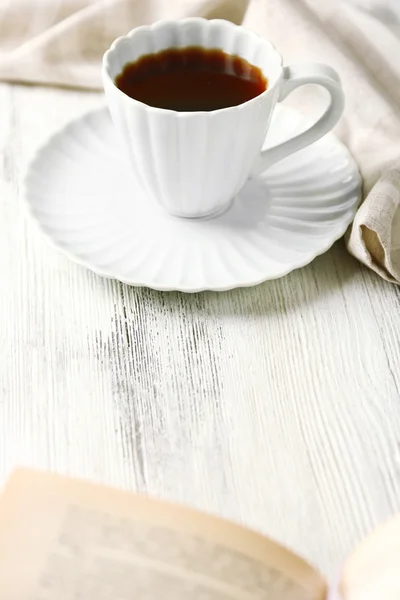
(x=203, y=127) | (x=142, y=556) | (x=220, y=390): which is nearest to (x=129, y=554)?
(x=142, y=556)

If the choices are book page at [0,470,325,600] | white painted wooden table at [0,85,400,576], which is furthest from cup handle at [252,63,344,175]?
book page at [0,470,325,600]

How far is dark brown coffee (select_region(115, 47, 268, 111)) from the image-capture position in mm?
660

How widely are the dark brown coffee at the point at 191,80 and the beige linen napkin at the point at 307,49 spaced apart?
0.49ft

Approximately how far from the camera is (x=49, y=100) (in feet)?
2.85

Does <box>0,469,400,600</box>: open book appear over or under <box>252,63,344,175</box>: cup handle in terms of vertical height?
under

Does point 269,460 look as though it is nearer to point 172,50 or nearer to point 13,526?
point 13,526

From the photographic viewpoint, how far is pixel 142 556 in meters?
0.44

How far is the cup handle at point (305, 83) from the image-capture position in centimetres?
65

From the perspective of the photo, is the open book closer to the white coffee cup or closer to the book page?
the book page

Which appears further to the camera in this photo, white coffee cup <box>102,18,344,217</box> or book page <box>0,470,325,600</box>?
white coffee cup <box>102,18,344,217</box>

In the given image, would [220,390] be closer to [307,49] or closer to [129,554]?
[129,554]

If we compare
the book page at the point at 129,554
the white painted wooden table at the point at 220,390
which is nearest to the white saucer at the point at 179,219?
the white painted wooden table at the point at 220,390

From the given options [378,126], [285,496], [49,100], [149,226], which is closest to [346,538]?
[285,496]

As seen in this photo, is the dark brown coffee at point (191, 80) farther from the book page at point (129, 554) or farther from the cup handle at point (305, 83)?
the book page at point (129, 554)
